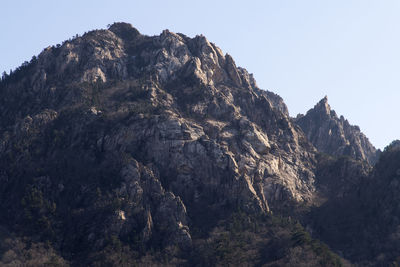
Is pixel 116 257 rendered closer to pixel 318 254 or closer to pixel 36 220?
pixel 36 220

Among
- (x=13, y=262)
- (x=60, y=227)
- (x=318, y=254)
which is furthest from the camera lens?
(x=60, y=227)

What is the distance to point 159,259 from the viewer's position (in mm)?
189000

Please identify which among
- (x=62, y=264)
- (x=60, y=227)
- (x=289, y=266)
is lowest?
(x=289, y=266)

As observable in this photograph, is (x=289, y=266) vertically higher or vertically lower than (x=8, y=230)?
lower

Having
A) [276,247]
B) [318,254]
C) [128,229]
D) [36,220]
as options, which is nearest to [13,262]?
[36,220]

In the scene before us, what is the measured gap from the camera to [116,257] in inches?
7165

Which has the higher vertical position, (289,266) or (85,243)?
(85,243)

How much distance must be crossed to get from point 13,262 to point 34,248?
A: 11035 mm

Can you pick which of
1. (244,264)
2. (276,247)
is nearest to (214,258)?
(244,264)

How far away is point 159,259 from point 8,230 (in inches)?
2209

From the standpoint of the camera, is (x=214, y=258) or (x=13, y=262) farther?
(x=214, y=258)

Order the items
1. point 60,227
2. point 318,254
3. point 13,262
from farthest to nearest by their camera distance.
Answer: point 60,227
point 318,254
point 13,262

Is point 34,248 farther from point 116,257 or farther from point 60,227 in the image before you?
point 116,257

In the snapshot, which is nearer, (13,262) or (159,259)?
(13,262)
